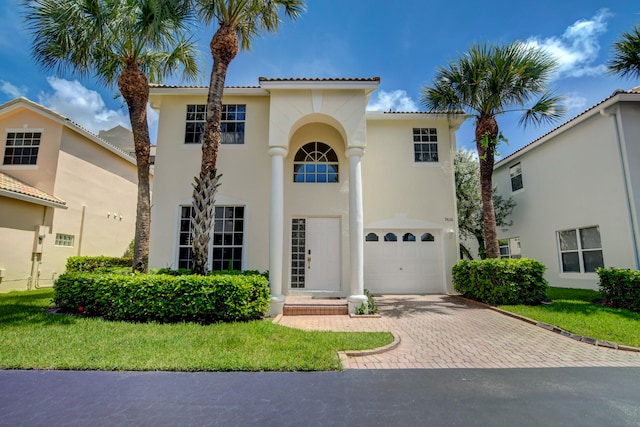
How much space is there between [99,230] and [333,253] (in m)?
13.5

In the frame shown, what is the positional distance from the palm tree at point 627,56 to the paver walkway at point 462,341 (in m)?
10.1

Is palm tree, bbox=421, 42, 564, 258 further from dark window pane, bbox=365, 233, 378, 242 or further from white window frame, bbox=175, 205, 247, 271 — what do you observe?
white window frame, bbox=175, 205, 247, 271

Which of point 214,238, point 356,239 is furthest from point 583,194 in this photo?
point 214,238

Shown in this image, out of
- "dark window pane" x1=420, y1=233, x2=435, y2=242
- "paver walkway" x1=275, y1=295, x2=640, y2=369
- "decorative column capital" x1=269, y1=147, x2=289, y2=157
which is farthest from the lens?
"dark window pane" x1=420, y1=233, x2=435, y2=242

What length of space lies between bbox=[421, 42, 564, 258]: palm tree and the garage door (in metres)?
2.13

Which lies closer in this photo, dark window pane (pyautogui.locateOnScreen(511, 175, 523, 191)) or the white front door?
the white front door

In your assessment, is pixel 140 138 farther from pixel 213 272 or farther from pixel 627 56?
pixel 627 56

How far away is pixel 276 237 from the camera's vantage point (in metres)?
9.42

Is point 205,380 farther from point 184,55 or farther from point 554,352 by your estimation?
point 184,55

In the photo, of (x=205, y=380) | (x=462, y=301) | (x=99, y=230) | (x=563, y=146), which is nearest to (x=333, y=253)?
(x=462, y=301)

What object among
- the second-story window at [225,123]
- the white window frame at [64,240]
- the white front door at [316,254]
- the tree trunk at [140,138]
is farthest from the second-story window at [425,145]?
the white window frame at [64,240]

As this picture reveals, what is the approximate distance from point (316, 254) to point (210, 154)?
4936 mm

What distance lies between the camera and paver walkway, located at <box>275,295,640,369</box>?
548cm

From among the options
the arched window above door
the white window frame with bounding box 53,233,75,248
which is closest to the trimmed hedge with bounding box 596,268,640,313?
the arched window above door
